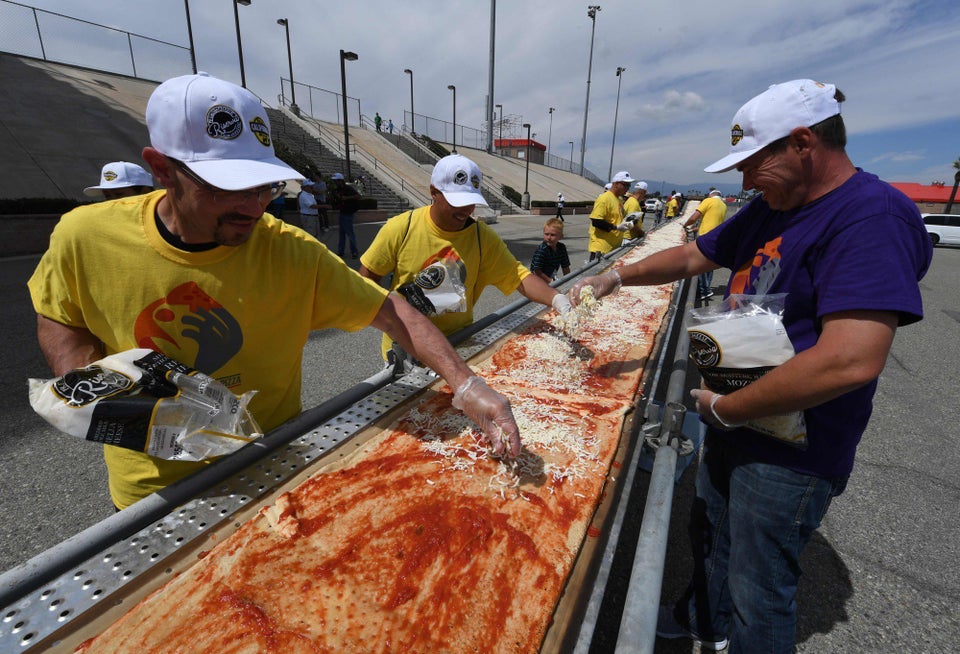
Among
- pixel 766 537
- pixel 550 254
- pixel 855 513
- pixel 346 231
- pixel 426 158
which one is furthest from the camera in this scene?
pixel 426 158

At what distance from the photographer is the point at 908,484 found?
3639 mm

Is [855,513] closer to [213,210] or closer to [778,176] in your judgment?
[778,176]

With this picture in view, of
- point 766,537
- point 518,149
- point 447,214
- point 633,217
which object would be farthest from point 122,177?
point 518,149

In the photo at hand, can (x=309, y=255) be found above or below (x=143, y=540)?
above

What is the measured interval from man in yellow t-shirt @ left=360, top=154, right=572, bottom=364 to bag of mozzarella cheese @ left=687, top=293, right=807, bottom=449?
5.48 feet

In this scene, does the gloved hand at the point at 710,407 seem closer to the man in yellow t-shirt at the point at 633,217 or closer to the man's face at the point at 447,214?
the man's face at the point at 447,214

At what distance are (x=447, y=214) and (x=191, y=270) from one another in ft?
5.76

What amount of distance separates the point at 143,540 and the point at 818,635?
3.15 m

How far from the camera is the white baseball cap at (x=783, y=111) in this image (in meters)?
1.48

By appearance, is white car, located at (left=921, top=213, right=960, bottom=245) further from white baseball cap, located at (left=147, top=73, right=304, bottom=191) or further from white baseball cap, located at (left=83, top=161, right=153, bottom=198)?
white baseball cap, located at (left=83, top=161, right=153, bottom=198)

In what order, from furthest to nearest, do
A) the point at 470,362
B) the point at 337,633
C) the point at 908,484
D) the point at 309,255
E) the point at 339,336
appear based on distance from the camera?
the point at 339,336, the point at 908,484, the point at 470,362, the point at 309,255, the point at 337,633

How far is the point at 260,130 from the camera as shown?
153 centimetres

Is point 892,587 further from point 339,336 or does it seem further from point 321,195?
point 321,195

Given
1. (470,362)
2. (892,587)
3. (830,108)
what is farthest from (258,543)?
(892,587)
